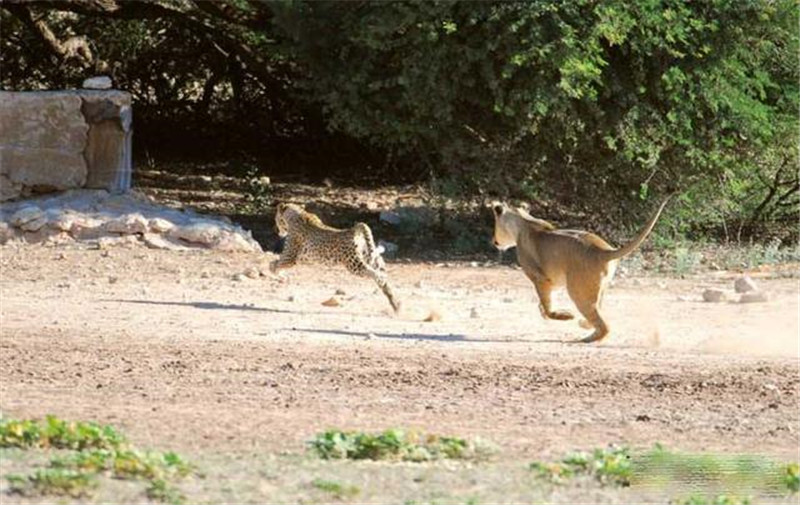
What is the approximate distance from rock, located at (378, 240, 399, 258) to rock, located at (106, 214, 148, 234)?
8.02 ft

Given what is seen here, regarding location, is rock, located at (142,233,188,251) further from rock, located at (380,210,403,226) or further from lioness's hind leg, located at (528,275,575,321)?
lioness's hind leg, located at (528,275,575,321)

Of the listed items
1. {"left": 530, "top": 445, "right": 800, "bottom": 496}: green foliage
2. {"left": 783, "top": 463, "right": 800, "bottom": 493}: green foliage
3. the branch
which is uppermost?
the branch

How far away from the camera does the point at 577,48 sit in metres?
17.4

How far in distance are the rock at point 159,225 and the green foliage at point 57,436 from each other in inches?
377

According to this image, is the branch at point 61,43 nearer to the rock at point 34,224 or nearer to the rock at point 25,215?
the rock at point 25,215

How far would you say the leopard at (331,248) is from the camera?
1491 cm

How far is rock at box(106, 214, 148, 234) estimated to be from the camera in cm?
1781

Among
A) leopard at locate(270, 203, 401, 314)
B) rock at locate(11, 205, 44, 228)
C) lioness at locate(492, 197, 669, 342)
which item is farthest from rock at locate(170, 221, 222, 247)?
lioness at locate(492, 197, 669, 342)

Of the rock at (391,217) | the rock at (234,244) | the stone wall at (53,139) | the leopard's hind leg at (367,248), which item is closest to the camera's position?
the leopard's hind leg at (367,248)

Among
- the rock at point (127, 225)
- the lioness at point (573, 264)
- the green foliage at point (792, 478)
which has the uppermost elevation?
the lioness at point (573, 264)

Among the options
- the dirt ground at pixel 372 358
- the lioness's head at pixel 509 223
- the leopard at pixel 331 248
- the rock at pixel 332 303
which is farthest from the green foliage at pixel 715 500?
the rock at pixel 332 303

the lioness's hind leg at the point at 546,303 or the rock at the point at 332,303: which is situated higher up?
the lioness's hind leg at the point at 546,303

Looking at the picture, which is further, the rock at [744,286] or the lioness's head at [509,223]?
→ the rock at [744,286]

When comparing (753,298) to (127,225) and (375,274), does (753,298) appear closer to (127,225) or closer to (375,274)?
(375,274)
